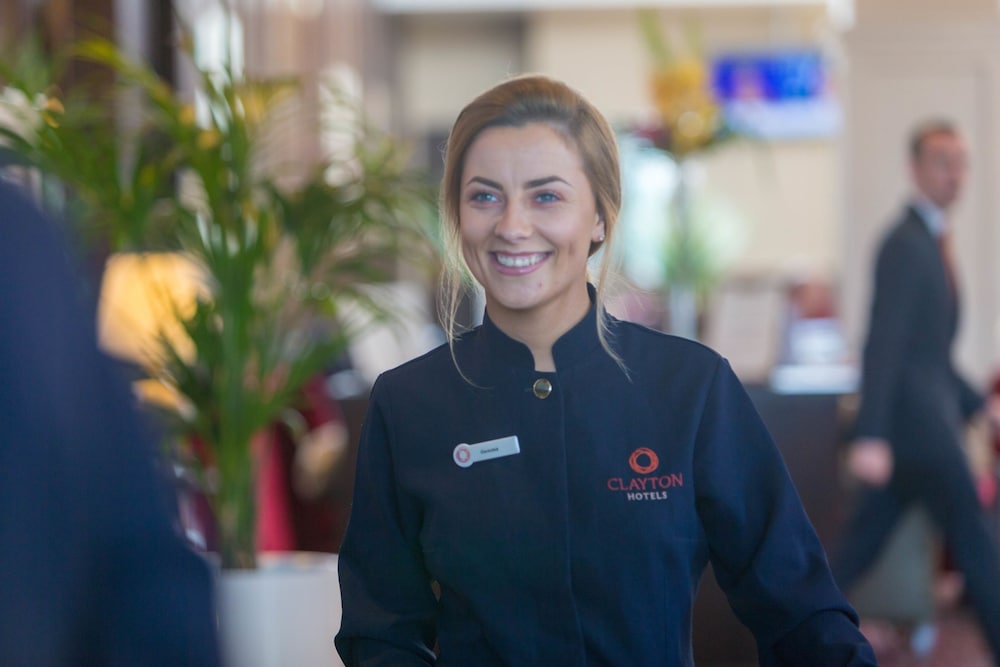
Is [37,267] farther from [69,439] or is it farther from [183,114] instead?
[183,114]

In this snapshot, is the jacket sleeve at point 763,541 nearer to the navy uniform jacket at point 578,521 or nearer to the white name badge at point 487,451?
the navy uniform jacket at point 578,521

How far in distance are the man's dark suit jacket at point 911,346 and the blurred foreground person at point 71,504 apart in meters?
3.11

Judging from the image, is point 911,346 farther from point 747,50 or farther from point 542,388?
point 747,50

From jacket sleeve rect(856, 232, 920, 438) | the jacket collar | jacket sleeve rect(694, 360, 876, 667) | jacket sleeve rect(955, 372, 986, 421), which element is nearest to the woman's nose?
the jacket collar

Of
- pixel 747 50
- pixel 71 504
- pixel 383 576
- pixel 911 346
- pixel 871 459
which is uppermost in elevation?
pixel 747 50

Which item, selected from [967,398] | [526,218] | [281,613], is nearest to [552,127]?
[526,218]

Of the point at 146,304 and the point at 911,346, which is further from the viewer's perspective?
the point at 911,346

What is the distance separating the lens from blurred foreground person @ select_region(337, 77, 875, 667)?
1198 mm

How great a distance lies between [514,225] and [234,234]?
142cm

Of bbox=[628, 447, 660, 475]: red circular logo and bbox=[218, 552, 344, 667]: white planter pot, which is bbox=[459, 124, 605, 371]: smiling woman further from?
bbox=[218, 552, 344, 667]: white planter pot

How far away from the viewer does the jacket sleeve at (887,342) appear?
3549mm

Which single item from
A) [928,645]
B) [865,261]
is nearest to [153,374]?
[928,645]

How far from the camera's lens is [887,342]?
140 inches

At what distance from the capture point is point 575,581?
3.92 ft
